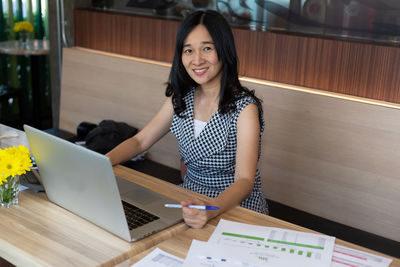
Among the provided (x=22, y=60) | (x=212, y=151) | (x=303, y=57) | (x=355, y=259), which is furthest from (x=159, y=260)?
(x=22, y=60)

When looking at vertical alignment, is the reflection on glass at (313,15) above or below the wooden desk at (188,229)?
above

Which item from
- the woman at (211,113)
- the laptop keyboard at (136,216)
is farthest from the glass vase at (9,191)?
the woman at (211,113)

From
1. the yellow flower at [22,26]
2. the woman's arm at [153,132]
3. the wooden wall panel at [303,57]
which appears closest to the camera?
the woman's arm at [153,132]

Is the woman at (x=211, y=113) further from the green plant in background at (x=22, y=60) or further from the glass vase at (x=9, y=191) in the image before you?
the green plant in background at (x=22, y=60)

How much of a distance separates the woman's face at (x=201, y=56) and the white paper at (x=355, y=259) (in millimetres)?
870

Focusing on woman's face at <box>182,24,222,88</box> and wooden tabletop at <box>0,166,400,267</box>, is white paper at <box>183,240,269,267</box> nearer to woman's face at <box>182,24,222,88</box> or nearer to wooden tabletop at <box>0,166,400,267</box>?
wooden tabletop at <box>0,166,400,267</box>

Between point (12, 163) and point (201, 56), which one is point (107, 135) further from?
point (12, 163)

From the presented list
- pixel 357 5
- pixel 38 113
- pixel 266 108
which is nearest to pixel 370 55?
pixel 357 5

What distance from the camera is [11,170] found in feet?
5.03

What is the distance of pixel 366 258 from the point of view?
1.36m

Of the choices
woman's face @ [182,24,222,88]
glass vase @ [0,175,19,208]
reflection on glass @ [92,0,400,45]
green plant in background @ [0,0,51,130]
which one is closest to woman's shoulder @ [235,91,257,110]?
woman's face @ [182,24,222,88]

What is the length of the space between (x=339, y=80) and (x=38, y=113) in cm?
345

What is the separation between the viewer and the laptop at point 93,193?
1.34m

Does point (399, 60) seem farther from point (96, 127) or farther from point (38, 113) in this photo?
point (38, 113)
